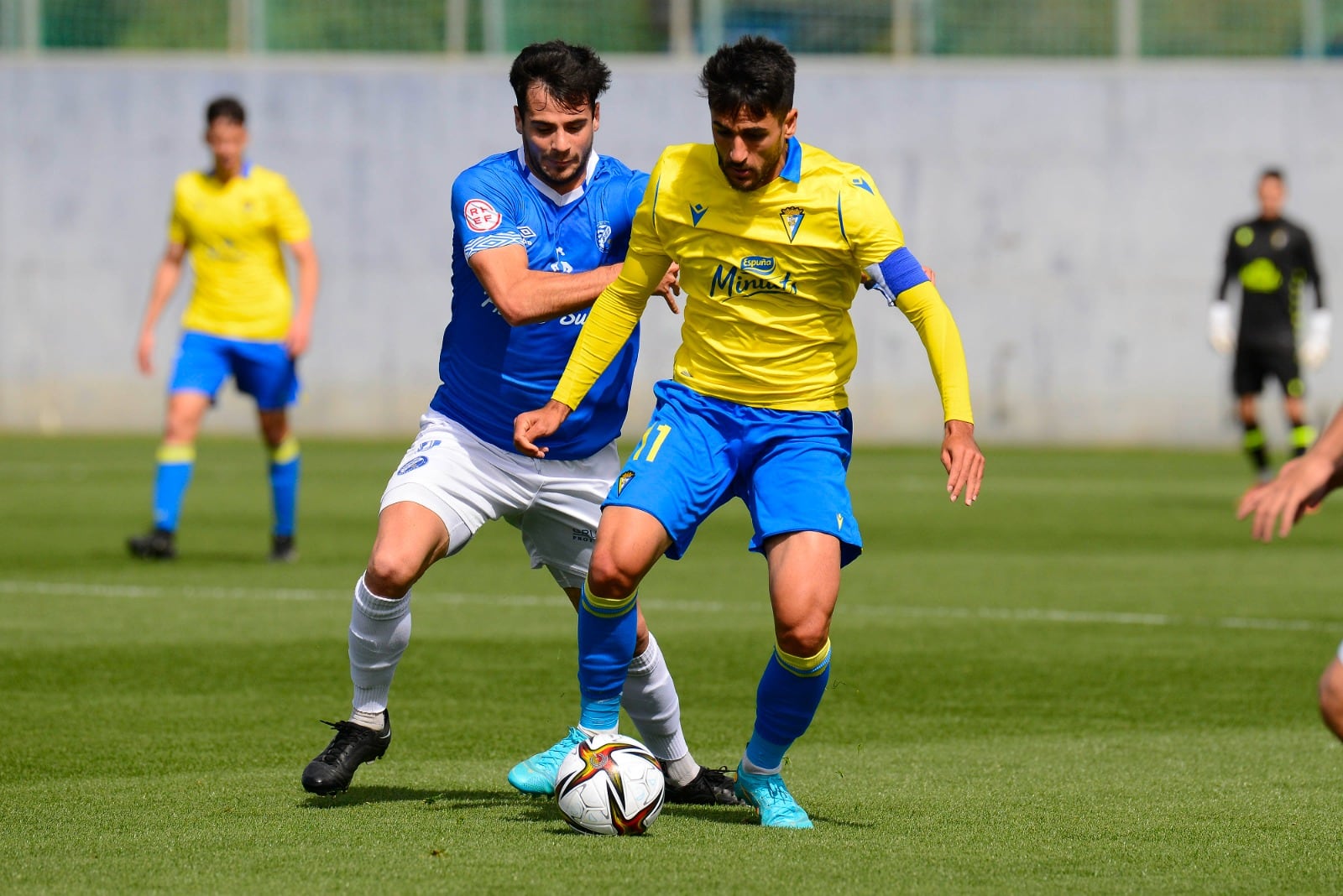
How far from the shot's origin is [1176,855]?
4750 millimetres

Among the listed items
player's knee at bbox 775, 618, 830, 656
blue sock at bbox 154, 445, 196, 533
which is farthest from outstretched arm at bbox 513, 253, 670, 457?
blue sock at bbox 154, 445, 196, 533

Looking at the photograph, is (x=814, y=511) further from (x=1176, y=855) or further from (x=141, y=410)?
(x=141, y=410)

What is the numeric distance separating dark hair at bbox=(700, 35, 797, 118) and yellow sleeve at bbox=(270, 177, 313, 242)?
7150 millimetres

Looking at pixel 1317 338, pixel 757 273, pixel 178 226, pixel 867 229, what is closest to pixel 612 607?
pixel 757 273

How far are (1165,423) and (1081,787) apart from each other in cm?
1889

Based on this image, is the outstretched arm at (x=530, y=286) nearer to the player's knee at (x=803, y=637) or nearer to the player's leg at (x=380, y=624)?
the player's leg at (x=380, y=624)

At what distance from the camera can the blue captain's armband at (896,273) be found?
5.20 m

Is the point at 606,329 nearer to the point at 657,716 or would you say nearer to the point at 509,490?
the point at 509,490

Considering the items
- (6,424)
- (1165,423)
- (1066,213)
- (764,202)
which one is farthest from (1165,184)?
(764,202)

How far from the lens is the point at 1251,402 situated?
16609 mm

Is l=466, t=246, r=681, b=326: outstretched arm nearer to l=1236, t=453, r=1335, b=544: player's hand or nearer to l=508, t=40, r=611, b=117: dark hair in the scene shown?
l=508, t=40, r=611, b=117: dark hair

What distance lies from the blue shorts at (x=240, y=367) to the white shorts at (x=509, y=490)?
19.6 feet

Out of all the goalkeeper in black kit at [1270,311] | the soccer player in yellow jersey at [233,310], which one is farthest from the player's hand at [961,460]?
the goalkeeper in black kit at [1270,311]

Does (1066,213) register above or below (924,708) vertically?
above
